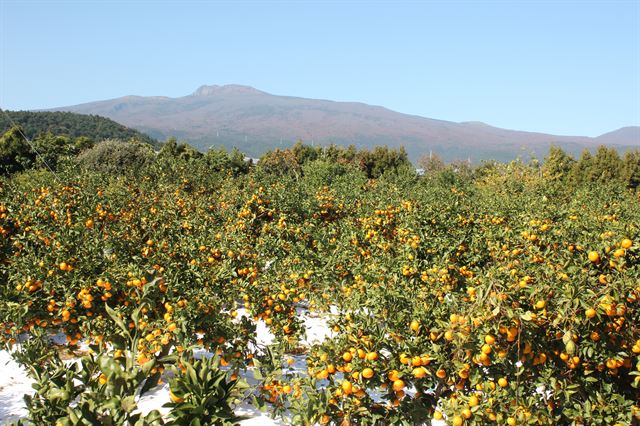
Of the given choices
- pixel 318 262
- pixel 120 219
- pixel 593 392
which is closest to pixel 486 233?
pixel 318 262

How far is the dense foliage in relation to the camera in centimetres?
239

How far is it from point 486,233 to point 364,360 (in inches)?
159

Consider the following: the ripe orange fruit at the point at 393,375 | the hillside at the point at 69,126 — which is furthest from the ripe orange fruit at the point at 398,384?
the hillside at the point at 69,126

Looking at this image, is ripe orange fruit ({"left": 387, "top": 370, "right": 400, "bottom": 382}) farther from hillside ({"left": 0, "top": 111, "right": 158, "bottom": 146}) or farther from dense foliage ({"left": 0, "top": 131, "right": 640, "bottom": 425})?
hillside ({"left": 0, "top": 111, "right": 158, "bottom": 146})

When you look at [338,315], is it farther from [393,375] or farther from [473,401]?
[473,401]

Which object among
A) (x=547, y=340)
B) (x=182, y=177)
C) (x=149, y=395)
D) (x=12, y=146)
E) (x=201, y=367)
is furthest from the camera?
(x=12, y=146)

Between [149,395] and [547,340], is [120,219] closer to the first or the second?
[149,395]

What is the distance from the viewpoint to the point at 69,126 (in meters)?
51.9

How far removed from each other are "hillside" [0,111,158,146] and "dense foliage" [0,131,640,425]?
45.1 m

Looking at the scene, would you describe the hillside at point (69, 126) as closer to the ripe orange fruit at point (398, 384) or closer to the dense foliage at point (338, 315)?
the dense foliage at point (338, 315)

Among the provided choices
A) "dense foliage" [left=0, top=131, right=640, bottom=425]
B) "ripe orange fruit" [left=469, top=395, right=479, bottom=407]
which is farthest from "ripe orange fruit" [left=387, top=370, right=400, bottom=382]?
"ripe orange fruit" [left=469, top=395, right=479, bottom=407]

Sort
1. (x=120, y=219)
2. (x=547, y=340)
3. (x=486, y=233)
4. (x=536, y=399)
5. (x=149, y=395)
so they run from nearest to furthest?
1. (x=536, y=399)
2. (x=547, y=340)
3. (x=149, y=395)
4. (x=486, y=233)
5. (x=120, y=219)

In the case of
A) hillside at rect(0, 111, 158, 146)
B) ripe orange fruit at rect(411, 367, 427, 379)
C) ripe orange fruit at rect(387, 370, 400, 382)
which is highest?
hillside at rect(0, 111, 158, 146)

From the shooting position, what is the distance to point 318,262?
6.45 m
